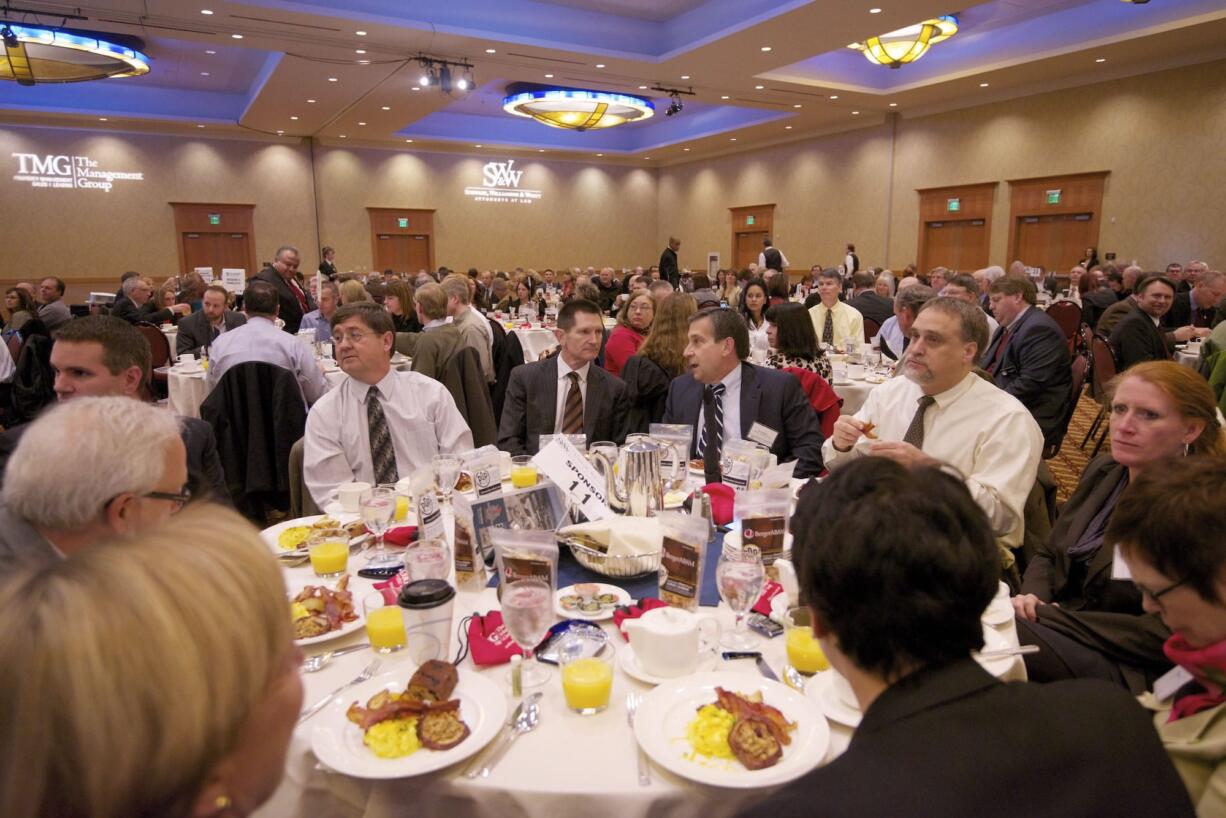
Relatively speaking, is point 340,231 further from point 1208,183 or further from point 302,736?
point 302,736

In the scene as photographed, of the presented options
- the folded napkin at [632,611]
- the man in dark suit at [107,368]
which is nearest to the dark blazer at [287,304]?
the man in dark suit at [107,368]

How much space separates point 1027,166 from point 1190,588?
13.4m

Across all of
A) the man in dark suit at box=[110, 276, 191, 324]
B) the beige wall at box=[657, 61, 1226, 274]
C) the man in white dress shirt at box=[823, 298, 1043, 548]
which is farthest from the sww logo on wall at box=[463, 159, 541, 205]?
the man in white dress shirt at box=[823, 298, 1043, 548]

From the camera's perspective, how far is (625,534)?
186cm

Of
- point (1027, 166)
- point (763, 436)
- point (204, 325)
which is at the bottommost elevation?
point (763, 436)

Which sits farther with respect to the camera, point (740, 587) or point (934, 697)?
point (740, 587)

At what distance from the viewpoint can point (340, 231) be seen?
16812 millimetres

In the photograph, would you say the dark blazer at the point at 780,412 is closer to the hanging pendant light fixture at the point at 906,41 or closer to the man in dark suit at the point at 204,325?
the man in dark suit at the point at 204,325

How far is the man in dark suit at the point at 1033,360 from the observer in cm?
500

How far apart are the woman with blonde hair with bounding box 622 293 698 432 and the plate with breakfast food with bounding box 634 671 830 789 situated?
2615 mm

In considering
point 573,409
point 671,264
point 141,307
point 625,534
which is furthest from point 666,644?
point 671,264

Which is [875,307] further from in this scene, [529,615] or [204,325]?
[529,615]

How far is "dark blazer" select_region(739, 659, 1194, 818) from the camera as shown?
2.64 ft

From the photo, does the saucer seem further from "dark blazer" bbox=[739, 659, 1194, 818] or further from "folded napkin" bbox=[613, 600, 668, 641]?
"dark blazer" bbox=[739, 659, 1194, 818]
